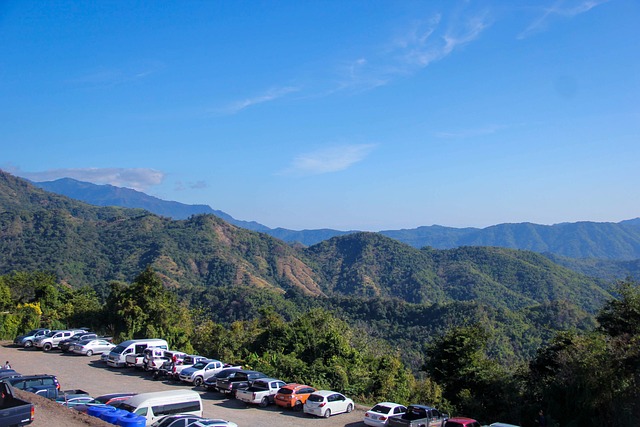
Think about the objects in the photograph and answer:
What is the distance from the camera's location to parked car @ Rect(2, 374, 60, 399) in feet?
58.7

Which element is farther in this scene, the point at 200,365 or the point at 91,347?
the point at 91,347

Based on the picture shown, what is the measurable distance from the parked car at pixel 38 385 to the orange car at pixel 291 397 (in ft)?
28.0

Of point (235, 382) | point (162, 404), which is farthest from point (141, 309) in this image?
point (162, 404)

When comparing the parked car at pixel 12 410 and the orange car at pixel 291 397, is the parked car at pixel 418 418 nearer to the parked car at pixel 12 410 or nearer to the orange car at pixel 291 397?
the orange car at pixel 291 397

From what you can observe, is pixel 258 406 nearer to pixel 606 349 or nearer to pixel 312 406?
pixel 312 406

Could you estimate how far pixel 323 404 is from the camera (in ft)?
65.7

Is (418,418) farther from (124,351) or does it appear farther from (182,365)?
(124,351)

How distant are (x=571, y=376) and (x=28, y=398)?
22.7 meters

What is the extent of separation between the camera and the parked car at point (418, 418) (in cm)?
1841

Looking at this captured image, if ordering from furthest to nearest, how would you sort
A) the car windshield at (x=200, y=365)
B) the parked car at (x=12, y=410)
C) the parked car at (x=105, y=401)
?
the car windshield at (x=200, y=365)
the parked car at (x=105, y=401)
the parked car at (x=12, y=410)

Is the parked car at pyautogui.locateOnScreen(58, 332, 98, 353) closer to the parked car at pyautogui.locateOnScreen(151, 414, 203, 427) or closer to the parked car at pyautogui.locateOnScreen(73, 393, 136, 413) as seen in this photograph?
the parked car at pyautogui.locateOnScreen(73, 393, 136, 413)

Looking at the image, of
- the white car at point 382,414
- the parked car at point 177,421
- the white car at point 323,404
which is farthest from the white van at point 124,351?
the white car at point 382,414

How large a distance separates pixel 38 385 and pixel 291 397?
964 centimetres

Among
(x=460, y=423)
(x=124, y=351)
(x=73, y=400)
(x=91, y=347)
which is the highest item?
(x=73, y=400)
